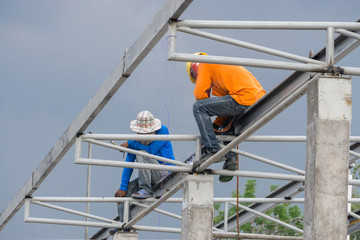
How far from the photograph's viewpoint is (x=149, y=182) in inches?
695

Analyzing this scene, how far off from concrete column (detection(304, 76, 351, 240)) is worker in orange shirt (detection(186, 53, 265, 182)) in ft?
9.87

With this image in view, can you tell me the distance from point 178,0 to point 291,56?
5.40 ft

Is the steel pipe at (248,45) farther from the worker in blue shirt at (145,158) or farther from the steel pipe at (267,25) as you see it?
the worker in blue shirt at (145,158)

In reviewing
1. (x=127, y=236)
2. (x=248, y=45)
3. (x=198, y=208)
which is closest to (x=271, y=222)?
(x=127, y=236)

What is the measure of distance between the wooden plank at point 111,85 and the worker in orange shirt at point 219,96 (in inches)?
59.1

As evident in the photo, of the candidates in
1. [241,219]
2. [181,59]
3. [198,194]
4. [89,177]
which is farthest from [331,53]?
[241,219]

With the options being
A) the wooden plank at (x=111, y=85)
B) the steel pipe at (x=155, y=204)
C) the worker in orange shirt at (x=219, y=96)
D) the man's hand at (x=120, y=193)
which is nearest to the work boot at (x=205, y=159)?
the worker in orange shirt at (x=219, y=96)

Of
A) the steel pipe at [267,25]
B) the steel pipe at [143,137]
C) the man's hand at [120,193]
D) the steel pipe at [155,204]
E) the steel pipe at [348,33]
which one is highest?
the steel pipe at [267,25]

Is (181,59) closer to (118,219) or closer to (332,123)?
(332,123)

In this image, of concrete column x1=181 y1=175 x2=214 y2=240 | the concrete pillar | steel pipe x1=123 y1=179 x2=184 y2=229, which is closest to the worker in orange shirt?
concrete column x1=181 y1=175 x2=214 y2=240

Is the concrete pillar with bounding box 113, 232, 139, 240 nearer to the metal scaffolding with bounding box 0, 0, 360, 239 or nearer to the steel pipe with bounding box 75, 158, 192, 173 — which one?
the metal scaffolding with bounding box 0, 0, 360, 239

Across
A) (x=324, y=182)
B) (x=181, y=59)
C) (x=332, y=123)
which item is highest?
(x=181, y=59)

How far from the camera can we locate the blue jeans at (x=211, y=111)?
14.0 m

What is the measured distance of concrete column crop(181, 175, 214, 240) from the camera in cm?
1478
